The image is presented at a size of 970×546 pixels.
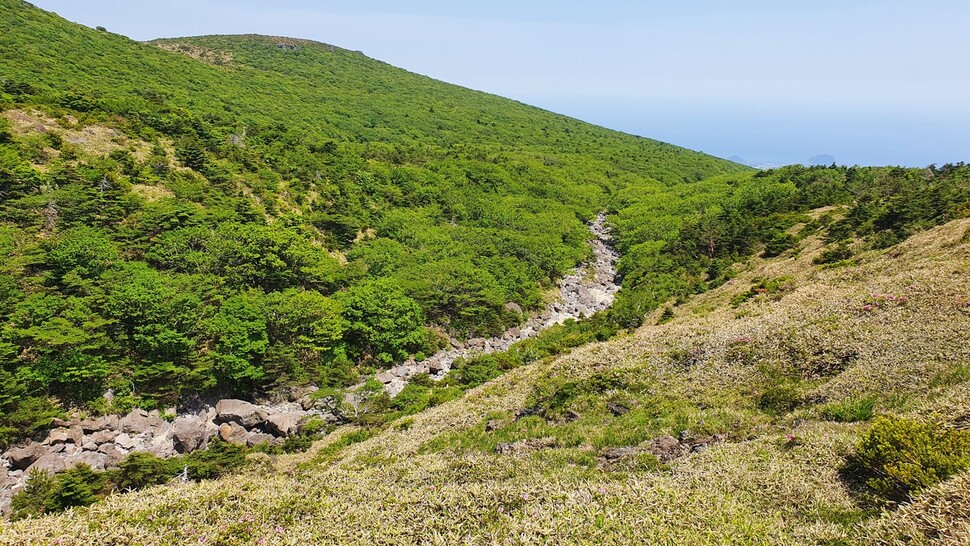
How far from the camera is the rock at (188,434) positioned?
75.0ft

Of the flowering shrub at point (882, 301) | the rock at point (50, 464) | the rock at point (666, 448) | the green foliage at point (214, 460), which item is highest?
the flowering shrub at point (882, 301)

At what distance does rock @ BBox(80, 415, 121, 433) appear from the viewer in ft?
74.0

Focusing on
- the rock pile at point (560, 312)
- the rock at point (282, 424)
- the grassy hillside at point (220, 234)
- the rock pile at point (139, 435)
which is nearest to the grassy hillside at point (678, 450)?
the rock at point (282, 424)

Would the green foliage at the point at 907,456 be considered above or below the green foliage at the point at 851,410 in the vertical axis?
above

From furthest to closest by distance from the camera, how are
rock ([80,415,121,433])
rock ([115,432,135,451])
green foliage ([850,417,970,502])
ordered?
1. rock ([115,432,135,451])
2. rock ([80,415,121,433])
3. green foliage ([850,417,970,502])

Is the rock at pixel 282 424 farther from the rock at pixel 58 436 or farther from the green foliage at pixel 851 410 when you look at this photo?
the green foliage at pixel 851 410

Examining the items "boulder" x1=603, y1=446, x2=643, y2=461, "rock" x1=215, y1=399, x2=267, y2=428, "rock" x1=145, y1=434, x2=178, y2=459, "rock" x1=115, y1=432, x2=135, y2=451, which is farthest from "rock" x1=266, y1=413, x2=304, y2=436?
"boulder" x1=603, y1=446, x2=643, y2=461

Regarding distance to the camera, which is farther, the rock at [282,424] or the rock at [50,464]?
the rock at [282,424]

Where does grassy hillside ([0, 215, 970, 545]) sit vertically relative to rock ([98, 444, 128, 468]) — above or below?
above

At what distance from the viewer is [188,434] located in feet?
76.2

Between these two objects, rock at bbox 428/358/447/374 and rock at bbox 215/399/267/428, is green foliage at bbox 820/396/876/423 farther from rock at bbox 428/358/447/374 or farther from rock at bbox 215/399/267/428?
rock at bbox 215/399/267/428

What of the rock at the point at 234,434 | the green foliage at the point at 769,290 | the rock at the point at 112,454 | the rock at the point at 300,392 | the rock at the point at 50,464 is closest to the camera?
the rock at the point at 50,464

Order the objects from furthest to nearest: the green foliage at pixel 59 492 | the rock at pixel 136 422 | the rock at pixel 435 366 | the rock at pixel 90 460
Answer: the rock at pixel 435 366 → the rock at pixel 136 422 → the rock at pixel 90 460 → the green foliage at pixel 59 492

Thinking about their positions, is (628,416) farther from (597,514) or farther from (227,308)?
(227,308)
